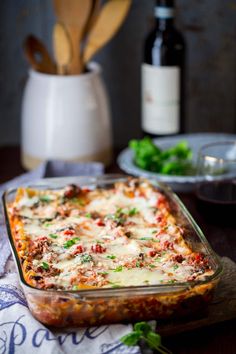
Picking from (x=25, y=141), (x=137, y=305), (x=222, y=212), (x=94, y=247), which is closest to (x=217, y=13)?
(x=25, y=141)

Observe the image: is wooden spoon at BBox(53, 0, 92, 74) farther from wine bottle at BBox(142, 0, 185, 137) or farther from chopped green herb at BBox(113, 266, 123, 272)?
chopped green herb at BBox(113, 266, 123, 272)

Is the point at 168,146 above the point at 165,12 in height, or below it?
below

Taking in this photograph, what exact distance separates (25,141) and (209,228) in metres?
0.74

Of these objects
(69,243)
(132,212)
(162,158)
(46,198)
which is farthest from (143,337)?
(162,158)

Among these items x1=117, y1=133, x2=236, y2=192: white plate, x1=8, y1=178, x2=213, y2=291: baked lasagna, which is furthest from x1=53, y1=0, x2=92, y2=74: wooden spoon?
x1=8, y1=178, x2=213, y2=291: baked lasagna

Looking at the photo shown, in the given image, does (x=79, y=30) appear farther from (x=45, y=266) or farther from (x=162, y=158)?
(x=45, y=266)

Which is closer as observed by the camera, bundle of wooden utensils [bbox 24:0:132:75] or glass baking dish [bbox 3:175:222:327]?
glass baking dish [bbox 3:175:222:327]

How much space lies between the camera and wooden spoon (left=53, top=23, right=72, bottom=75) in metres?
2.15

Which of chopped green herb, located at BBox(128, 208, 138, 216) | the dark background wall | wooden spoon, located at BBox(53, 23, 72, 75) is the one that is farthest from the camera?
the dark background wall

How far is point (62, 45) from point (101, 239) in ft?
2.75

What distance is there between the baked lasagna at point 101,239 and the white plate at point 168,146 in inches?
9.1

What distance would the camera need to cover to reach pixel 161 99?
2254 mm

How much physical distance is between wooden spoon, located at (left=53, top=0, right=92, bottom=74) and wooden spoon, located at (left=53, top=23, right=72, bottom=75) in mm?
38

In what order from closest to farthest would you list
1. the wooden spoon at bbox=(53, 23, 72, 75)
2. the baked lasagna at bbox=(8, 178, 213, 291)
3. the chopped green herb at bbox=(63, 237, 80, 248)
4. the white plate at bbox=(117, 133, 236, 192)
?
the baked lasagna at bbox=(8, 178, 213, 291) → the chopped green herb at bbox=(63, 237, 80, 248) → the white plate at bbox=(117, 133, 236, 192) → the wooden spoon at bbox=(53, 23, 72, 75)
